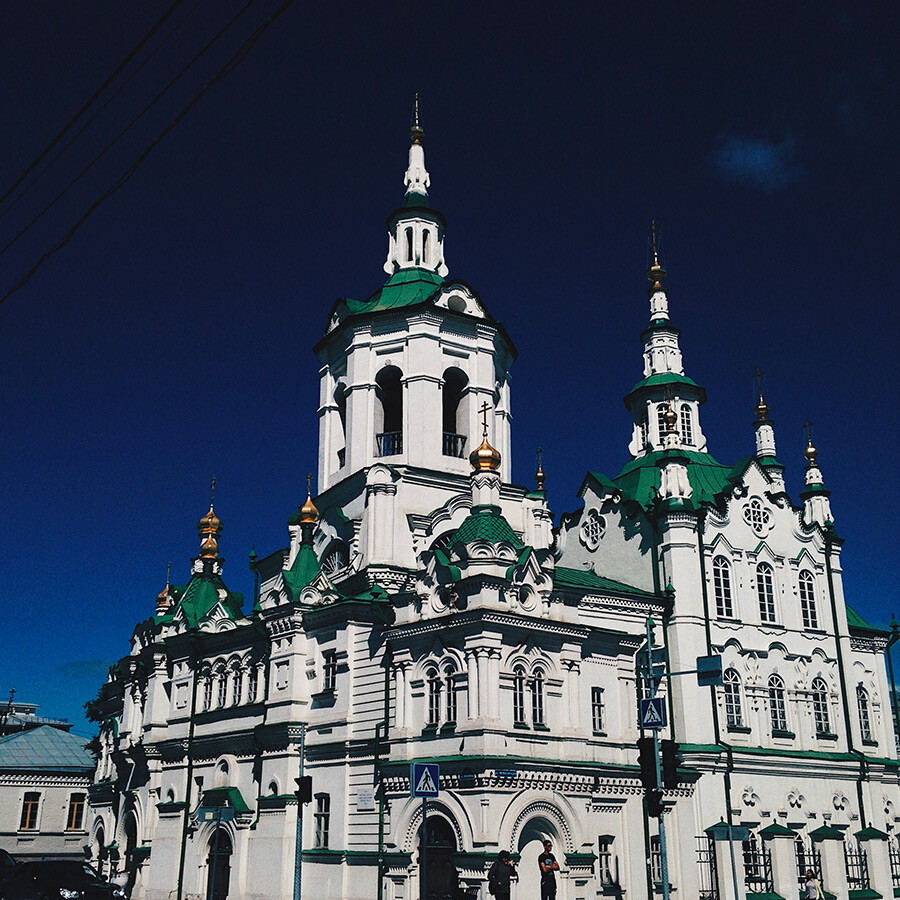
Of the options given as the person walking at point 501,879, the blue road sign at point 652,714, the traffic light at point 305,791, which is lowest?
the person walking at point 501,879

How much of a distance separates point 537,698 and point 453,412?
42.9 feet

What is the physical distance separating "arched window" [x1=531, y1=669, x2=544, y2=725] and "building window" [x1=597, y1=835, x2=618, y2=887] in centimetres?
378

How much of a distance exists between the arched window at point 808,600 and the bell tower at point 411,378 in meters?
11.3

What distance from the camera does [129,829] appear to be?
39781mm

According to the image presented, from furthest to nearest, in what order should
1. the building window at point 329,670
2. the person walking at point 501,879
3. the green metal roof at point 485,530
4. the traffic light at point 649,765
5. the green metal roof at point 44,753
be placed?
1. the green metal roof at point 44,753
2. the building window at point 329,670
3. the green metal roof at point 485,530
4. the traffic light at point 649,765
5. the person walking at point 501,879

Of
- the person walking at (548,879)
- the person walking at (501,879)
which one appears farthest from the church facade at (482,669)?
the person walking at (501,879)

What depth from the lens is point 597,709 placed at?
101 feet

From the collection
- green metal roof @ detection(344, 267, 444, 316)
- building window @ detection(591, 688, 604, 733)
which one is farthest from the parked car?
green metal roof @ detection(344, 267, 444, 316)

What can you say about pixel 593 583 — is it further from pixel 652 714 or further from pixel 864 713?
pixel 652 714

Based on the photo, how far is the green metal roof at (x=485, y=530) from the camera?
97.0 ft

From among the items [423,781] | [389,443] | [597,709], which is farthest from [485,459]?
[423,781]

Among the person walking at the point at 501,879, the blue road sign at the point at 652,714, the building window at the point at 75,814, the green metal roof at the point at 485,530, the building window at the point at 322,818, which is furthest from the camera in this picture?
the building window at the point at 75,814

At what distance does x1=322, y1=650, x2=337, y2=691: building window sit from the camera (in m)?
32.7

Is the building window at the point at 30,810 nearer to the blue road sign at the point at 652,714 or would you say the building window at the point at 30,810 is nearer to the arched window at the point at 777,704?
the arched window at the point at 777,704
